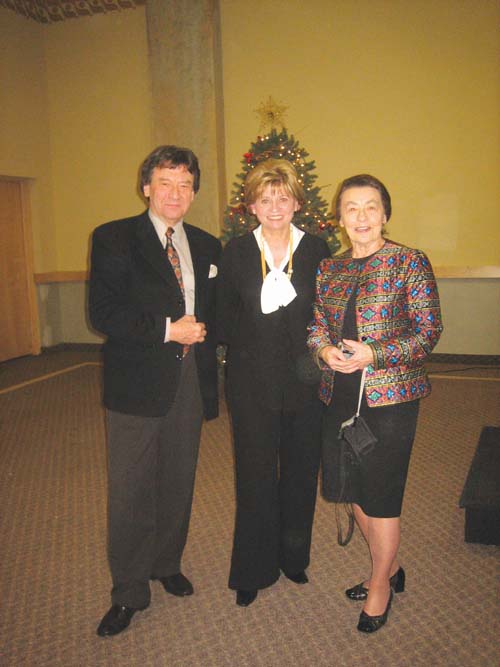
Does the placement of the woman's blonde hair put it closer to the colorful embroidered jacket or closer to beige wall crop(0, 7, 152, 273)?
the colorful embroidered jacket

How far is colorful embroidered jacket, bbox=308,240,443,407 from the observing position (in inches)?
74.4

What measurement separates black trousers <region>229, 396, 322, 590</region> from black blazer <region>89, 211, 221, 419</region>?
1.10 feet

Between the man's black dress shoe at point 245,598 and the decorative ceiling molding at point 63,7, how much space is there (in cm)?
773

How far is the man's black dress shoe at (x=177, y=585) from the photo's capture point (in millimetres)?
2428

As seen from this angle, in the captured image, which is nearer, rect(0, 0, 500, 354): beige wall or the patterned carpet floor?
the patterned carpet floor

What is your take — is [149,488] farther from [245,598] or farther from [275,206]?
[275,206]

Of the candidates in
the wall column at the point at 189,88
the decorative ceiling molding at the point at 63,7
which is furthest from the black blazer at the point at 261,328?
the decorative ceiling molding at the point at 63,7

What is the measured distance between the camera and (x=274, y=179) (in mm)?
2133

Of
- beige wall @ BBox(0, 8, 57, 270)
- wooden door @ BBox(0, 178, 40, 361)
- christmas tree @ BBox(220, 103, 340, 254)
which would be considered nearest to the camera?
christmas tree @ BBox(220, 103, 340, 254)

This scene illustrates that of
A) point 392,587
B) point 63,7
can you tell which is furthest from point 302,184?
point 63,7

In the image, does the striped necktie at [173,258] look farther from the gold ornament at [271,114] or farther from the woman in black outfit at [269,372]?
A: the gold ornament at [271,114]

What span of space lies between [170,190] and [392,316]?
0.94 metres

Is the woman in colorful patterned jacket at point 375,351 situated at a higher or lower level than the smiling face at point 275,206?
lower

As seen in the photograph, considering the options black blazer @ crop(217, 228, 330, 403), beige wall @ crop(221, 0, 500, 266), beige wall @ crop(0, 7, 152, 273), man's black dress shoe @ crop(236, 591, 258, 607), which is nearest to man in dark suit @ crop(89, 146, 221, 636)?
black blazer @ crop(217, 228, 330, 403)
